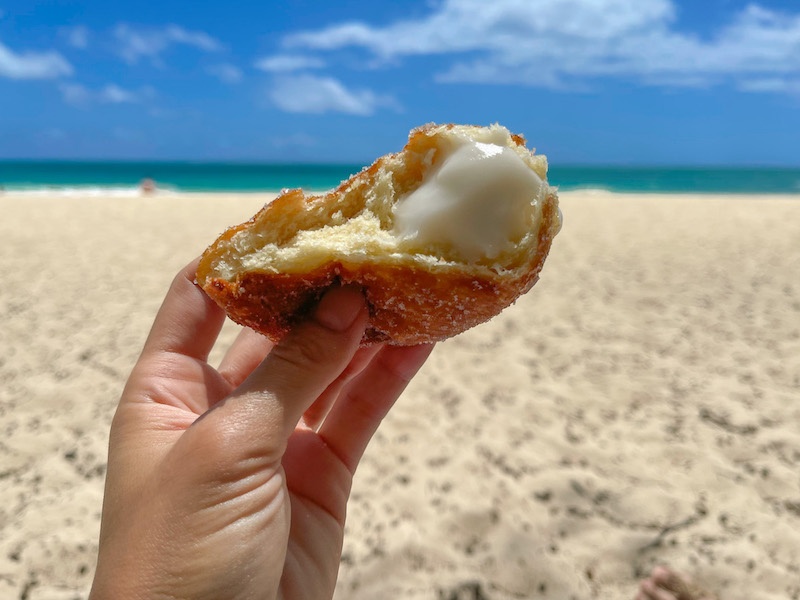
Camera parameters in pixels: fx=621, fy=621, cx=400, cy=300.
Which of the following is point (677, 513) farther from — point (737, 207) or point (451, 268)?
point (737, 207)

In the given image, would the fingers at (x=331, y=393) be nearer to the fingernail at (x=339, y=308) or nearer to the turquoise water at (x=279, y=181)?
the fingernail at (x=339, y=308)

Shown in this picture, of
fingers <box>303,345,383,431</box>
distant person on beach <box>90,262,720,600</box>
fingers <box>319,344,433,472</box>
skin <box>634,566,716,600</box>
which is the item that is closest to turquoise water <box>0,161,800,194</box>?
fingers <box>303,345,383,431</box>

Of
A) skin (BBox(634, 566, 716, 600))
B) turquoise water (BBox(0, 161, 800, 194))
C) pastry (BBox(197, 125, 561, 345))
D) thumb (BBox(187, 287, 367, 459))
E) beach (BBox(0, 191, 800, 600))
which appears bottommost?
turquoise water (BBox(0, 161, 800, 194))

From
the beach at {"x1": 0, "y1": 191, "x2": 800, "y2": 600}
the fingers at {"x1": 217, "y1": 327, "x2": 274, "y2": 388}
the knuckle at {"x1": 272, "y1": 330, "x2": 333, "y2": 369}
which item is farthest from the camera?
the beach at {"x1": 0, "y1": 191, "x2": 800, "y2": 600}

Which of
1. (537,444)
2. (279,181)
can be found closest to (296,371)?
(537,444)

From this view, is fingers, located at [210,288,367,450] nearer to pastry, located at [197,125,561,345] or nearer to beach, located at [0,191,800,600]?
pastry, located at [197,125,561,345]

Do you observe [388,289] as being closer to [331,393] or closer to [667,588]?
[331,393]

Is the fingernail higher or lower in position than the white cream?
lower

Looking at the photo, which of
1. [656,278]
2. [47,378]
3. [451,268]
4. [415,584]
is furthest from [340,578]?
[656,278]
